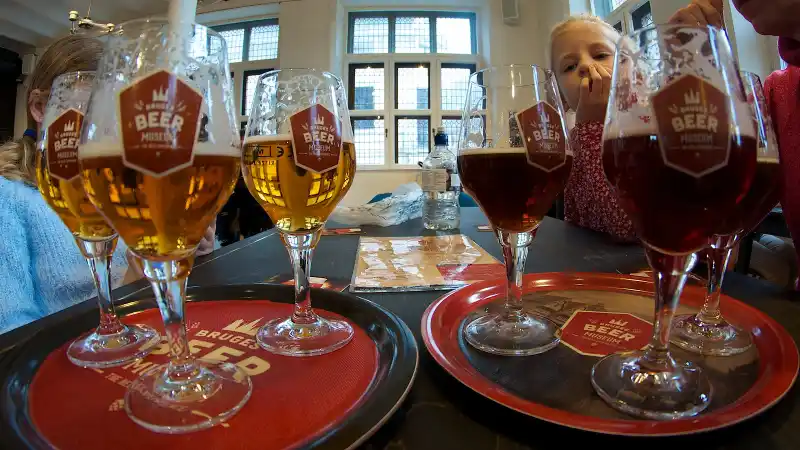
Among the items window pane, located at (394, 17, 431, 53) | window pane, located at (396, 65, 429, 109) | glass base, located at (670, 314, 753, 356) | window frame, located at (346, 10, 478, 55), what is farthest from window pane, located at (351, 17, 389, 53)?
glass base, located at (670, 314, 753, 356)

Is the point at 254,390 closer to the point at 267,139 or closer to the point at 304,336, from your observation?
the point at 304,336

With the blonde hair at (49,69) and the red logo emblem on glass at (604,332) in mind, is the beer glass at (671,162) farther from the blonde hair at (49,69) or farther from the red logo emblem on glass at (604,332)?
the blonde hair at (49,69)

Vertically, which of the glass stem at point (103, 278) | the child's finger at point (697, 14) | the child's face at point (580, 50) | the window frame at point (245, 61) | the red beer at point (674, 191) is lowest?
the glass stem at point (103, 278)

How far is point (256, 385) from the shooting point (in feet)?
1.20

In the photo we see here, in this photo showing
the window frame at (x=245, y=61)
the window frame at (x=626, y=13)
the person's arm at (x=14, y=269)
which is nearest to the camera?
the person's arm at (x=14, y=269)

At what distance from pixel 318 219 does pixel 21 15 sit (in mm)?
7131

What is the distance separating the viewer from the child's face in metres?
1.46

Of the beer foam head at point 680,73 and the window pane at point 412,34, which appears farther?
the window pane at point 412,34

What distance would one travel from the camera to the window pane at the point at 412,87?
5.89m

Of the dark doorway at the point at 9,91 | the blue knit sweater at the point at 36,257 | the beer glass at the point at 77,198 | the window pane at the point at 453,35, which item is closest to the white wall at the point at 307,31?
the window pane at the point at 453,35

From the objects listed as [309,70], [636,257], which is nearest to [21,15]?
[309,70]

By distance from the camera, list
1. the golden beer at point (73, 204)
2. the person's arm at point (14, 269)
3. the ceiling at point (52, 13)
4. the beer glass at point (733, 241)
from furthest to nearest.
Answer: the ceiling at point (52, 13) < the person's arm at point (14, 269) < the golden beer at point (73, 204) < the beer glass at point (733, 241)

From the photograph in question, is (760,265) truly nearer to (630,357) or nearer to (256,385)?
(630,357)

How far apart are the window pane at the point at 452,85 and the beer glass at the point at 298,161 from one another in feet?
18.1
